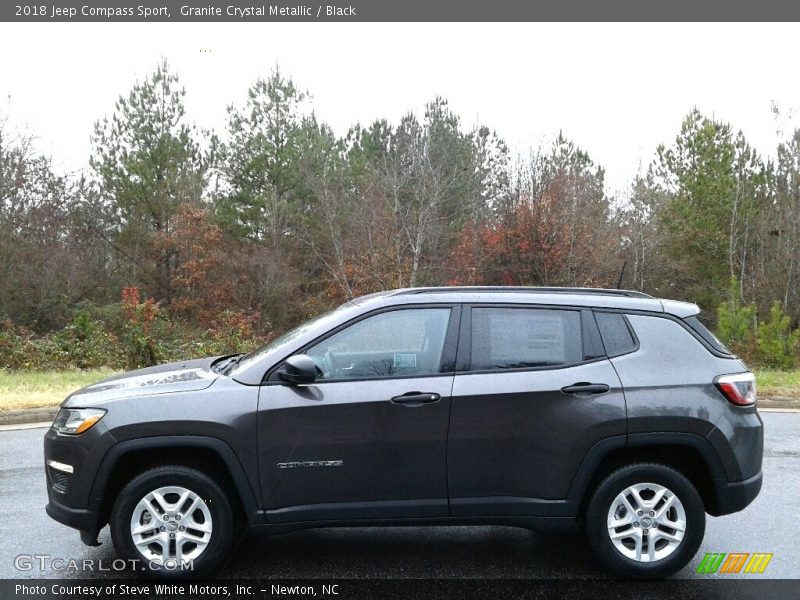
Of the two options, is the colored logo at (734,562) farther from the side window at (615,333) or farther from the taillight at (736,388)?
the side window at (615,333)

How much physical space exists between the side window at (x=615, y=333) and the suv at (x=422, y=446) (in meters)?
0.02

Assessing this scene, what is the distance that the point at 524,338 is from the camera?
13.6ft

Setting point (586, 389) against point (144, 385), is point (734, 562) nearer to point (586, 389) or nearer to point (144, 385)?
point (586, 389)

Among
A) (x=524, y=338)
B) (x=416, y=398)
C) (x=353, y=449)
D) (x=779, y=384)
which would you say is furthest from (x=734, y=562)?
(x=779, y=384)

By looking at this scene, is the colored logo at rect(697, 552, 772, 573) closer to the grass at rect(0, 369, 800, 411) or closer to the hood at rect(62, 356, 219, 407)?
the hood at rect(62, 356, 219, 407)

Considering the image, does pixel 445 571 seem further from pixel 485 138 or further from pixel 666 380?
pixel 485 138

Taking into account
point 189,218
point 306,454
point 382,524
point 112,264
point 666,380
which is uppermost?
point 189,218

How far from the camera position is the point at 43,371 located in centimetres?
1407

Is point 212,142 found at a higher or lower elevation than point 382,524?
higher

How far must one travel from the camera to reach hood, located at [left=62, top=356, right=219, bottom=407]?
400 cm

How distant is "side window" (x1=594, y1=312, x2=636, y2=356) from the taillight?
556 mm

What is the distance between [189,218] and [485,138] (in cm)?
1238

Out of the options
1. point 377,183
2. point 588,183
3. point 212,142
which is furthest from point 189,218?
point 588,183

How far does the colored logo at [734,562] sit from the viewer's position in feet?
13.7
